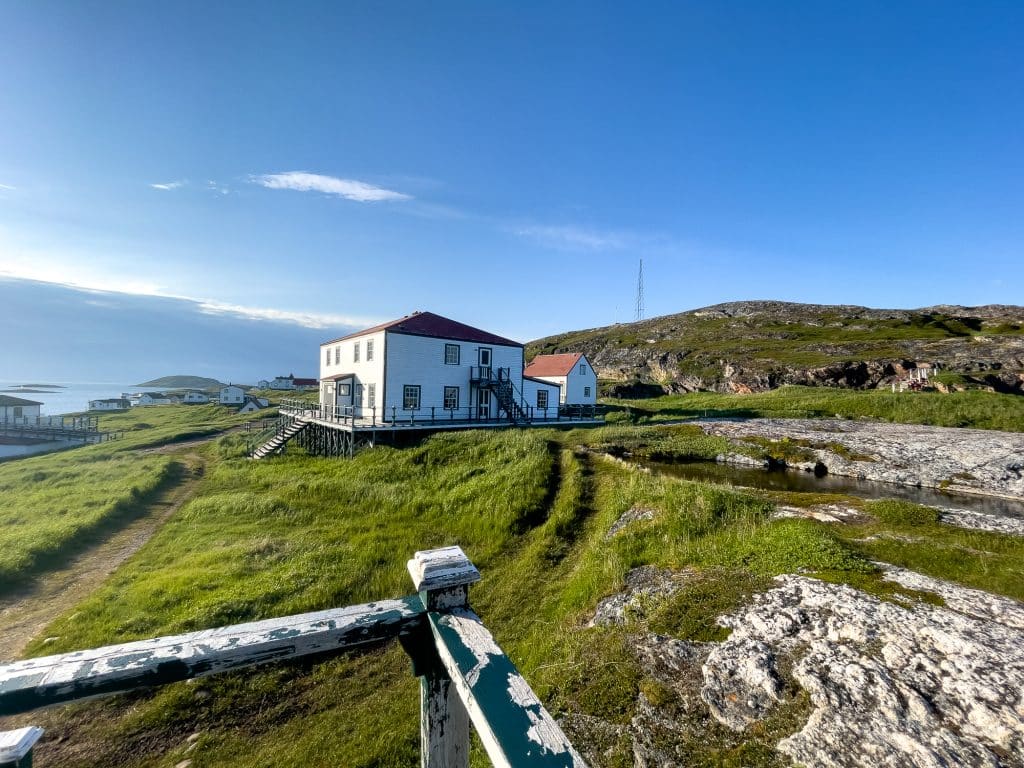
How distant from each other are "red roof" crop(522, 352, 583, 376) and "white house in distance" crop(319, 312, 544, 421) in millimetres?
8653

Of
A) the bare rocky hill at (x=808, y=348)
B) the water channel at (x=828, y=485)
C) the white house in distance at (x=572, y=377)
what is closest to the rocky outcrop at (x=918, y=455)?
the water channel at (x=828, y=485)

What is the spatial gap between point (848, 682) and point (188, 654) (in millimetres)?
5895

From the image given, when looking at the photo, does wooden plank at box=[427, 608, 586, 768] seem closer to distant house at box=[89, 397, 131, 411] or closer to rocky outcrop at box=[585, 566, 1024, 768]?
rocky outcrop at box=[585, 566, 1024, 768]

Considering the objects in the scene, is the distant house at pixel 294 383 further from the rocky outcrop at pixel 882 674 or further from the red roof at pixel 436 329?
the rocky outcrop at pixel 882 674

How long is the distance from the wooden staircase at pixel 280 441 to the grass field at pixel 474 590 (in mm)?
13286

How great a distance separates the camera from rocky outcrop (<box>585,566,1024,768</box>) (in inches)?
158

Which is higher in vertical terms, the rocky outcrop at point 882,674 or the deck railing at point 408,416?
the deck railing at point 408,416

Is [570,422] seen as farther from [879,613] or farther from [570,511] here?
[879,613]

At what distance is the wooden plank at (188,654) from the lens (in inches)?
64.3

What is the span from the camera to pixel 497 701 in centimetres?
175

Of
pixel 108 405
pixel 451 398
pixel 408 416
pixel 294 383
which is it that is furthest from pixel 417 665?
pixel 294 383

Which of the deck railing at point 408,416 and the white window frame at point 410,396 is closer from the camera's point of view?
the deck railing at point 408,416

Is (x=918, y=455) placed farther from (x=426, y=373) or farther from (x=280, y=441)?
(x=280, y=441)

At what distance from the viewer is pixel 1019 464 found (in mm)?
15602
